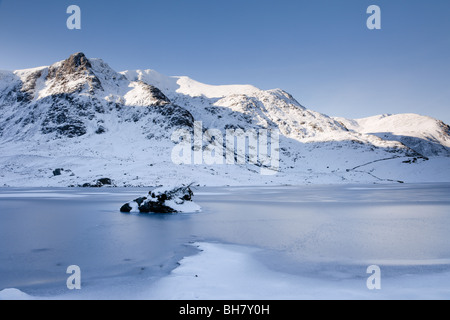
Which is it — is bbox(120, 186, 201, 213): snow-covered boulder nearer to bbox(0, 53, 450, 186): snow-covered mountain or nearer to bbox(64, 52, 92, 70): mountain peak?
bbox(0, 53, 450, 186): snow-covered mountain

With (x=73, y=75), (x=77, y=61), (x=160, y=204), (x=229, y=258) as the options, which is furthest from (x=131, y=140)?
(x=229, y=258)

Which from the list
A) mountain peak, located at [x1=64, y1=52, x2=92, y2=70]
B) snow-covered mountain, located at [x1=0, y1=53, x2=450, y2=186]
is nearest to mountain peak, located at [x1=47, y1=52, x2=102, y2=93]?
mountain peak, located at [x1=64, y1=52, x2=92, y2=70]

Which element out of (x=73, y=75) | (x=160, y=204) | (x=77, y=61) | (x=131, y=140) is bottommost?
(x=160, y=204)

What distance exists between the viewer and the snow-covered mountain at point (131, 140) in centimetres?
7250

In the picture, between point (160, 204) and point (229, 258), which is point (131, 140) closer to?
point (160, 204)

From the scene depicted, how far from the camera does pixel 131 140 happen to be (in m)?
102

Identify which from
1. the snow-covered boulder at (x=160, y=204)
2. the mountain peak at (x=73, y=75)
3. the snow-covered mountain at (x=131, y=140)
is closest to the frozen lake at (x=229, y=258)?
the snow-covered boulder at (x=160, y=204)

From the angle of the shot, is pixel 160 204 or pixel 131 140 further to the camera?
pixel 131 140

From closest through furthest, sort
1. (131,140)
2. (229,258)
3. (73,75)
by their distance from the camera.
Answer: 1. (229,258)
2. (131,140)
3. (73,75)

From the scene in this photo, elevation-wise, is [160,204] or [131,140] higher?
[131,140]

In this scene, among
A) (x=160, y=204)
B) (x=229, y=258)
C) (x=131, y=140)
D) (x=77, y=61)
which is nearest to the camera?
(x=229, y=258)

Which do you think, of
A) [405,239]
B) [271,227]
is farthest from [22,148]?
[405,239]

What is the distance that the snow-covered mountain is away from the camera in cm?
7250
